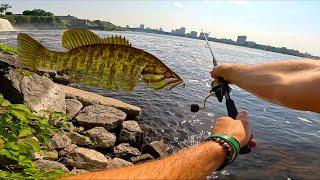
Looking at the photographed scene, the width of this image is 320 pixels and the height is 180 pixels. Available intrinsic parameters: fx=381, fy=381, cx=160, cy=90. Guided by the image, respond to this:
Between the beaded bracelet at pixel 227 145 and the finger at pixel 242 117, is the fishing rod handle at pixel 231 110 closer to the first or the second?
the finger at pixel 242 117

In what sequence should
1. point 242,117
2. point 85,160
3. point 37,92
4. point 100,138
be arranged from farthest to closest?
point 100,138
point 37,92
point 85,160
point 242,117

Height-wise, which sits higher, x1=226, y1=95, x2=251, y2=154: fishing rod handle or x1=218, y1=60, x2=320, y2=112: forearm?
x1=218, y1=60, x2=320, y2=112: forearm

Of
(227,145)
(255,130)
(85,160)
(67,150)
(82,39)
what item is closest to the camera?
(227,145)

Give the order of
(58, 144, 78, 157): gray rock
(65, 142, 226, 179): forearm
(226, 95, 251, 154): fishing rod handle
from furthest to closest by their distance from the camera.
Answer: (58, 144, 78, 157): gray rock < (226, 95, 251, 154): fishing rod handle < (65, 142, 226, 179): forearm

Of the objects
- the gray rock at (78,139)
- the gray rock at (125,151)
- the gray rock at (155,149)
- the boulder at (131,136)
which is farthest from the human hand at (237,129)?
the boulder at (131,136)

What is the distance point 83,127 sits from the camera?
49.1 feet

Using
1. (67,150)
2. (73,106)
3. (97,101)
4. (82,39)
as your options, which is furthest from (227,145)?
(97,101)

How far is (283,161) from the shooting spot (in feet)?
57.3

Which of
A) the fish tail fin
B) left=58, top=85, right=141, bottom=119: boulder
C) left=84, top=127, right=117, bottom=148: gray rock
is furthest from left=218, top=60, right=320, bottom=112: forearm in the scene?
left=58, top=85, right=141, bottom=119: boulder

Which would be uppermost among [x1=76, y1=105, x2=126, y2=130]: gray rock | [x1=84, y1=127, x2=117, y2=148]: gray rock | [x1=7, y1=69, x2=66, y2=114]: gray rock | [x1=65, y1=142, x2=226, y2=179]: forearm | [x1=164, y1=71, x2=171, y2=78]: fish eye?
[x1=164, y1=71, x2=171, y2=78]: fish eye

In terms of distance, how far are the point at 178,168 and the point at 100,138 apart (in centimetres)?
1215

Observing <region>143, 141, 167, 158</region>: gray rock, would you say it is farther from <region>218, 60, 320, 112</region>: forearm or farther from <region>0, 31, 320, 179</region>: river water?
<region>218, 60, 320, 112</region>: forearm

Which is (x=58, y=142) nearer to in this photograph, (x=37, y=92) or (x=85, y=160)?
(x=85, y=160)

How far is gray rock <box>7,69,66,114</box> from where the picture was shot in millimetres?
12156
